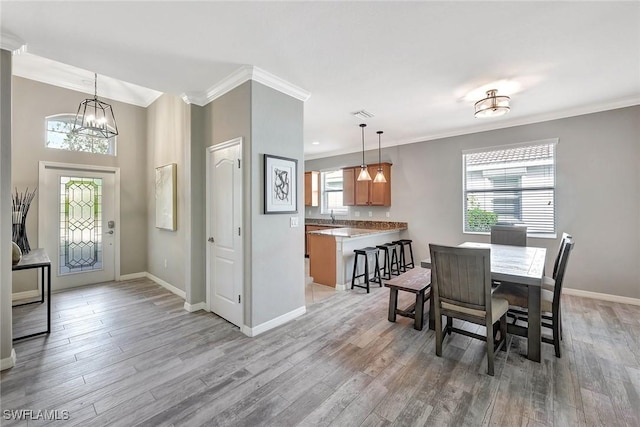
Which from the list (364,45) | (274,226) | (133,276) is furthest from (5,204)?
(364,45)

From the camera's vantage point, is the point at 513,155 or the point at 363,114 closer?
the point at 363,114

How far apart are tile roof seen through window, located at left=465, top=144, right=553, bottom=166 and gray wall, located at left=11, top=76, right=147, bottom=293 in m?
6.08

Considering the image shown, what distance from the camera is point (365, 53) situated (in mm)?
2500

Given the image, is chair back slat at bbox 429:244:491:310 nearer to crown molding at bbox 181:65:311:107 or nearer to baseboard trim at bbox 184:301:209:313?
crown molding at bbox 181:65:311:107

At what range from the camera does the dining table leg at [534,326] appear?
230 centimetres

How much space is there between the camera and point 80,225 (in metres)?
4.41

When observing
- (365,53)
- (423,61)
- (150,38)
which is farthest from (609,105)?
(150,38)

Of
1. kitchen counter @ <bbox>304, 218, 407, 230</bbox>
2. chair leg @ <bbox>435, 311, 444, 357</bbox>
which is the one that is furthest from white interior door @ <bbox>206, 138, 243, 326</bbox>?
kitchen counter @ <bbox>304, 218, 407, 230</bbox>

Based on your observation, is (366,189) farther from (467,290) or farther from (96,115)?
(96,115)

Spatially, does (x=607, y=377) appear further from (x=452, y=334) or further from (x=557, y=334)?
(x=452, y=334)

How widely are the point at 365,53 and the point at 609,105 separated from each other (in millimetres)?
3753

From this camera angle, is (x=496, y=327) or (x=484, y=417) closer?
(x=484, y=417)

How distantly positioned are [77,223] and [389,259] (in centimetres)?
535

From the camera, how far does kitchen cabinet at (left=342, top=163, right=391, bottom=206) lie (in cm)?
598
